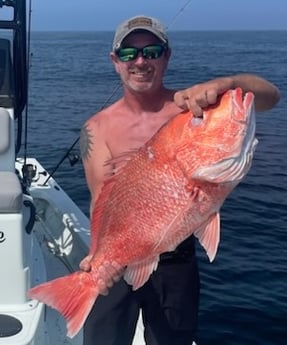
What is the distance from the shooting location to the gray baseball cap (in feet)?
9.06

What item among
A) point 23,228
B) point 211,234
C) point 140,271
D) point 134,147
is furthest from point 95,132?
point 211,234

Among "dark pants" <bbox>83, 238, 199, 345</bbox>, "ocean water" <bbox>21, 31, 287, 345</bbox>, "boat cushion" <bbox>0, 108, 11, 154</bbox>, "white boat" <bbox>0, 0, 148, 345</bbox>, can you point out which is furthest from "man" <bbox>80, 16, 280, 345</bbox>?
"ocean water" <bbox>21, 31, 287, 345</bbox>

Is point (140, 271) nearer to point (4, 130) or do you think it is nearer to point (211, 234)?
point (211, 234)

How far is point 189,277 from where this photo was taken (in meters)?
3.05

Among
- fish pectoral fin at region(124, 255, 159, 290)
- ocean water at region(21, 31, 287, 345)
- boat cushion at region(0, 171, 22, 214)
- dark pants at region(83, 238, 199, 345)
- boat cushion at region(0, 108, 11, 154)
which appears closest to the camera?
fish pectoral fin at region(124, 255, 159, 290)

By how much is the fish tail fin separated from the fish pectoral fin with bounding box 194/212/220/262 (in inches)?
20.0

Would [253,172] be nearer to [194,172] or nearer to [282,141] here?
[282,141]

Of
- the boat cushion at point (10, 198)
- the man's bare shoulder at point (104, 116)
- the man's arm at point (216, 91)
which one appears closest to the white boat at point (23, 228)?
the boat cushion at point (10, 198)

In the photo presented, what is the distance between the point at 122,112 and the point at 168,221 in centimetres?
98

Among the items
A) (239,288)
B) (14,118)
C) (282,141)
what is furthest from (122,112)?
(282,141)

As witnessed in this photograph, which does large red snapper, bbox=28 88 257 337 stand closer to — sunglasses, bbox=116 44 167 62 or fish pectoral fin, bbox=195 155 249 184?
fish pectoral fin, bbox=195 155 249 184

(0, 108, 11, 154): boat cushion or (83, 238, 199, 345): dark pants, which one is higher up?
(0, 108, 11, 154): boat cushion

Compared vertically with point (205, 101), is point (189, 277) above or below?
below

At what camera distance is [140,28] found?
2.76 m
